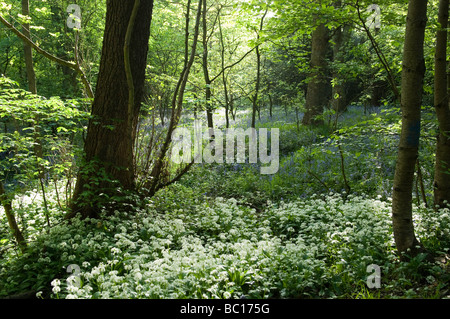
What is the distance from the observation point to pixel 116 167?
547cm

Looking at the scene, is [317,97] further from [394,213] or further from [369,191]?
[394,213]

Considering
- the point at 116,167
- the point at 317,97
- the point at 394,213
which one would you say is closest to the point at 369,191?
the point at 394,213

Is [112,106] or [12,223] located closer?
[12,223]

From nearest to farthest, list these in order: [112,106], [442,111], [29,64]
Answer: [442,111] → [112,106] → [29,64]

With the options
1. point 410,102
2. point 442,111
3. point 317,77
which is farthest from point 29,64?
point 317,77

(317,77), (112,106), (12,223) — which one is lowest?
(12,223)

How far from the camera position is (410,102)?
11.8ft

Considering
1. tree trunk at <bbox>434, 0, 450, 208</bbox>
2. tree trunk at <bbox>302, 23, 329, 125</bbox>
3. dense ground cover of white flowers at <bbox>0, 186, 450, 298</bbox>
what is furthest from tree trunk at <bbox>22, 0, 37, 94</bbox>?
tree trunk at <bbox>302, 23, 329, 125</bbox>

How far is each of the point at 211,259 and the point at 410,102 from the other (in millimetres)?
2898

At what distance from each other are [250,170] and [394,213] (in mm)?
5716

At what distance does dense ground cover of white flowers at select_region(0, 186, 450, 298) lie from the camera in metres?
3.57

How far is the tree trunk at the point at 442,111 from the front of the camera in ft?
15.8

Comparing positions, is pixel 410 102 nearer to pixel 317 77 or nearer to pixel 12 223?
pixel 12 223

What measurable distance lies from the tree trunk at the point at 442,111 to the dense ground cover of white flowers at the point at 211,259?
0.61 metres
